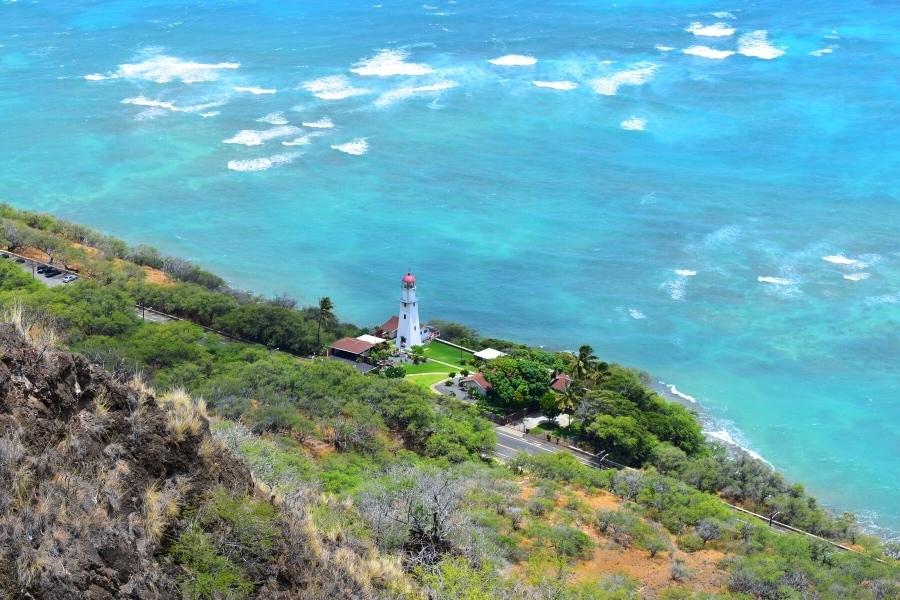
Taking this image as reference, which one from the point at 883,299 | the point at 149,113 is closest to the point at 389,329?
the point at 883,299

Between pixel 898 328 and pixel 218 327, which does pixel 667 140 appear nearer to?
pixel 898 328

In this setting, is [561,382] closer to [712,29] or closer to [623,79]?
[623,79]

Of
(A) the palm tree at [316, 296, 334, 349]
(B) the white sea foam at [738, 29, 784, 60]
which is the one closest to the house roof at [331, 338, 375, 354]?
(A) the palm tree at [316, 296, 334, 349]

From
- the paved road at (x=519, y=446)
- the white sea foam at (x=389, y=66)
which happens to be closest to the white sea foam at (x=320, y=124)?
the white sea foam at (x=389, y=66)

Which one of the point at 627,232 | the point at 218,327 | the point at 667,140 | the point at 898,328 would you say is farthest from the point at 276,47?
the point at 898,328

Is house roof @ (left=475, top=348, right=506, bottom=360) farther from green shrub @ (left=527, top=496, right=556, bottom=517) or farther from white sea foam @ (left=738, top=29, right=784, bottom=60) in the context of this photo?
white sea foam @ (left=738, top=29, right=784, bottom=60)

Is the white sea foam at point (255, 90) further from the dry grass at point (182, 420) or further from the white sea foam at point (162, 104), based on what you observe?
the dry grass at point (182, 420)
